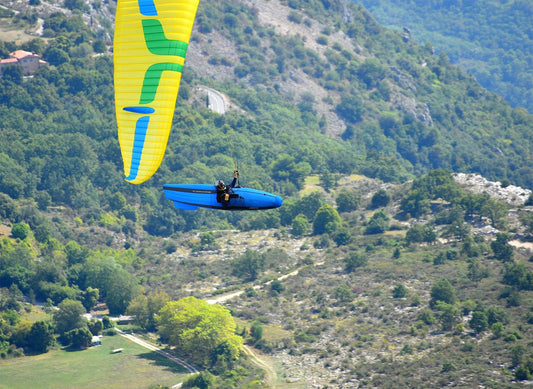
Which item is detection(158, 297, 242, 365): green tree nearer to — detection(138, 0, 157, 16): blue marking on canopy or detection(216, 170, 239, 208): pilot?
detection(216, 170, 239, 208): pilot

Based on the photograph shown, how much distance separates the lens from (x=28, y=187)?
149m

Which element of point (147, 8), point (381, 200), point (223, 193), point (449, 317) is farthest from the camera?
point (381, 200)

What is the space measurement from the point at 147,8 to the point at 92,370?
4439cm

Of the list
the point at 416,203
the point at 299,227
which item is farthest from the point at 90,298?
the point at 416,203

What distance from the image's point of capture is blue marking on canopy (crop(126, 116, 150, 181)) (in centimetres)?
5291

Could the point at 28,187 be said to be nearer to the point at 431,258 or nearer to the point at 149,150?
the point at 431,258

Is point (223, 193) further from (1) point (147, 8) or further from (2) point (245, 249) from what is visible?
(2) point (245, 249)

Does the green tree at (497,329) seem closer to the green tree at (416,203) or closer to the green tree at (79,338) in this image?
the green tree at (79,338)

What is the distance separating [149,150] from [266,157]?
132095 millimetres

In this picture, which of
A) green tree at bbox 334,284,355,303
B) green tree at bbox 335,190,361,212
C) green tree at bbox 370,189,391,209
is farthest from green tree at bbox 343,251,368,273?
green tree at bbox 335,190,361,212

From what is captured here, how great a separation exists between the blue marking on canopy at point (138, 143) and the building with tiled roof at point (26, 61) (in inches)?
5221

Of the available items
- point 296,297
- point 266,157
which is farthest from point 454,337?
point 266,157

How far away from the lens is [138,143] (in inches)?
2098

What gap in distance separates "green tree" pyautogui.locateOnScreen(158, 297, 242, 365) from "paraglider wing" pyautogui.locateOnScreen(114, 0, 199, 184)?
41612mm
